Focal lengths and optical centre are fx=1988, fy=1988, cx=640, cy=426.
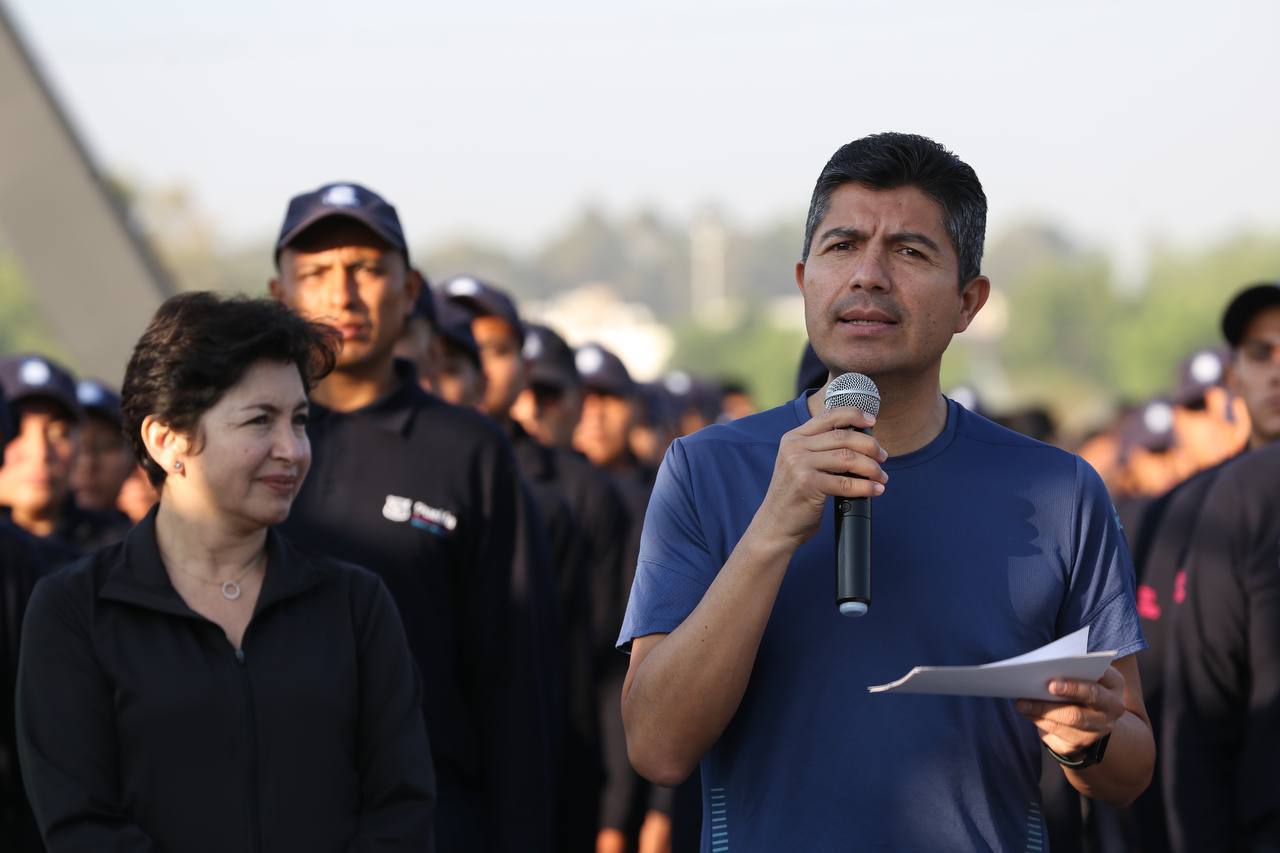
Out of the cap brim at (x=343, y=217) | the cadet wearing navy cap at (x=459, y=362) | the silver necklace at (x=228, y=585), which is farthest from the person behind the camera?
the cadet wearing navy cap at (x=459, y=362)

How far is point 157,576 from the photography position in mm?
4512

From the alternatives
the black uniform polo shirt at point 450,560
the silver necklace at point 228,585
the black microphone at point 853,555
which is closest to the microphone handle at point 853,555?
the black microphone at point 853,555

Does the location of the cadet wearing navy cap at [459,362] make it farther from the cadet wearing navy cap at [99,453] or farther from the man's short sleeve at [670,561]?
the man's short sleeve at [670,561]

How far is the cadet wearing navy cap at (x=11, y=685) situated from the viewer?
18.9 feet

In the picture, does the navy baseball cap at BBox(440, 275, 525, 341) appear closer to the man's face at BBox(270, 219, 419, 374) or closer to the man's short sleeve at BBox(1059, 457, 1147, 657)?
the man's face at BBox(270, 219, 419, 374)

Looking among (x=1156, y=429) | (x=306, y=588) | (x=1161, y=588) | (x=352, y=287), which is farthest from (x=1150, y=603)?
(x=1156, y=429)

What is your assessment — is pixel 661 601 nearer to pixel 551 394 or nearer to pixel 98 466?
pixel 98 466

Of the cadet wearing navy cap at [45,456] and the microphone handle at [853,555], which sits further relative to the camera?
the cadet wearing navy cap at [45,456]

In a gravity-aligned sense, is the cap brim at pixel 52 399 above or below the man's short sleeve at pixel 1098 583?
above

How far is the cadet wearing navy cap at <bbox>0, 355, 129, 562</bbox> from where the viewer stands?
7.70 metres

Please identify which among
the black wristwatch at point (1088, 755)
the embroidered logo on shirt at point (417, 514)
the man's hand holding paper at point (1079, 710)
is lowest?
the black wristwatch at point (1088, 755)

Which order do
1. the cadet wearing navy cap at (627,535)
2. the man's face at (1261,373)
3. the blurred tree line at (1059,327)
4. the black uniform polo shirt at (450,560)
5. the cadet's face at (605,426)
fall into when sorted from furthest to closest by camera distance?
the blurred tree line at (1059,327) → the cadet's face at (605,426) → the cadet wearing navy cap at (627,535) → the man's face at (1261,373) → the black uniform polo shirt at (450,560)

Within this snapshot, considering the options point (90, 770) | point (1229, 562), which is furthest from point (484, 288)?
point (90, 770)

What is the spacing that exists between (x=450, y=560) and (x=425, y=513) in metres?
0.16
